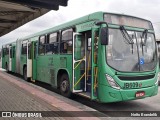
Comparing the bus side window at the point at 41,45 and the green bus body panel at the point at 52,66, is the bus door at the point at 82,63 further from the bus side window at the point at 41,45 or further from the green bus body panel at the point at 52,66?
the bus side window at the point at 41,45

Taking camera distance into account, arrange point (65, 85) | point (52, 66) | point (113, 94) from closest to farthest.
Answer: point (113, 94)
point (65, 85)
point (52, 66)

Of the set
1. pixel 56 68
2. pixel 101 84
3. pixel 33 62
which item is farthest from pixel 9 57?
pixel 101 84

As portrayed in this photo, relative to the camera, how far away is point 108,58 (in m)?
7.21

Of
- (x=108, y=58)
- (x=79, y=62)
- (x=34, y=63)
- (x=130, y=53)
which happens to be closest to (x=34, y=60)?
(x=34, y=63)

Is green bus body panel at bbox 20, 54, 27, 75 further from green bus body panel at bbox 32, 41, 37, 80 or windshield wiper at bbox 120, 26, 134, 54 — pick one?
windshield wiper at bbox 120, 26, 134, 54

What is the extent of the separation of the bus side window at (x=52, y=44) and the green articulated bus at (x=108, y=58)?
1.27 feet

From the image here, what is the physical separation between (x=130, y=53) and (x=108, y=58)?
2.49 ft

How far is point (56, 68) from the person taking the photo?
10.2 m

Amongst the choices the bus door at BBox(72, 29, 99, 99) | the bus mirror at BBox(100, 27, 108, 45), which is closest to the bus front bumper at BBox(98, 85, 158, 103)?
the bus door at BBox(72, 29, 99, 99)

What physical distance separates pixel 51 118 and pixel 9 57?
52.9 feet

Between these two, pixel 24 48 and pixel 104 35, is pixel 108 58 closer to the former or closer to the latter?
pixel 104 35

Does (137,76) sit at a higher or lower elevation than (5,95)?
higher

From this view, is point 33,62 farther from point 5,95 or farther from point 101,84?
point 101,84

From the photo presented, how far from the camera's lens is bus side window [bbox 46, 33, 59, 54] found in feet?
33.7
